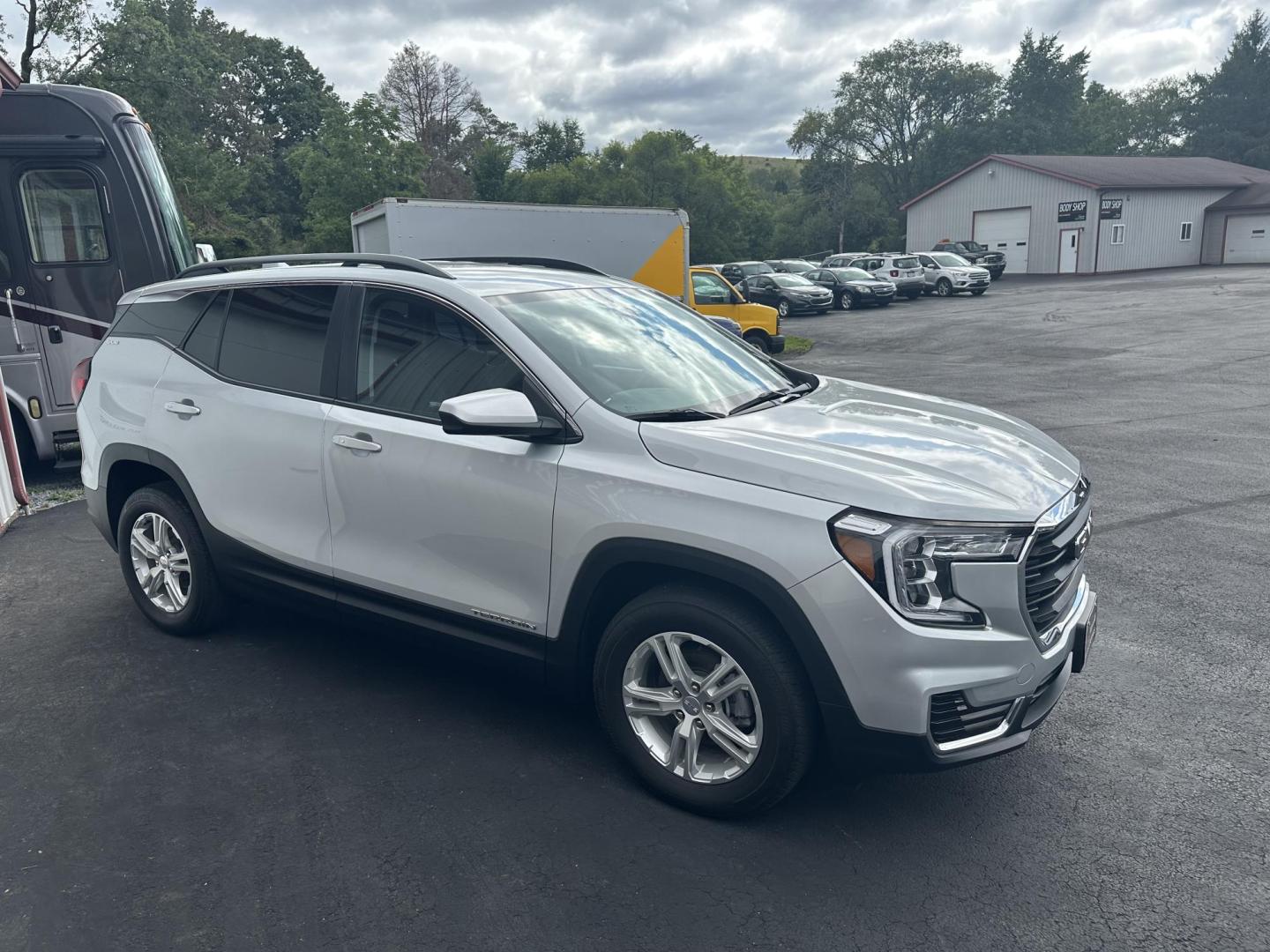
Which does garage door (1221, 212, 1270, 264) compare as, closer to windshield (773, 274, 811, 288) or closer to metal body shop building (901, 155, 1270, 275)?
metal body shop building (901, 155, 1270, 275)

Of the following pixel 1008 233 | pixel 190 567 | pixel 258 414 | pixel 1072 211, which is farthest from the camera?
pixel 1008 233

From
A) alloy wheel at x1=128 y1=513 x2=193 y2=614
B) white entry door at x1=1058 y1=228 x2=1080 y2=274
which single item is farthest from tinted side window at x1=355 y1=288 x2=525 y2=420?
white entry door at x1=1058 y1=228 x2=1080 y2=274

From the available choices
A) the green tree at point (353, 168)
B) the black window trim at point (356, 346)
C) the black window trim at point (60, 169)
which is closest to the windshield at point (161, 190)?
the black window trim at point (60, 169)

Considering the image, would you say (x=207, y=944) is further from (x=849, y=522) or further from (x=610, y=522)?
(x=849, y=522)

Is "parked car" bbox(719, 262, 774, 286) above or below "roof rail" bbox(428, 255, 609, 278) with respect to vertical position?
below

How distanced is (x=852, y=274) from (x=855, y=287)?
0.93m

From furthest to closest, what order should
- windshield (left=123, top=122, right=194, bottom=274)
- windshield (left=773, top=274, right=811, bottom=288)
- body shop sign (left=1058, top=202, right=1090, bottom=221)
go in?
body shop sign (left=1058, top=202, right=1090, bottom=221) → windshield (left=773, top=274, right=811, bottom=288) → windshield (left=123, top=122, right=194, bottom=274)

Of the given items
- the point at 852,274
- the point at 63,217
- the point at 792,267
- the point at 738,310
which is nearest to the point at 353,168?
the point at 792,267

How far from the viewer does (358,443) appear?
3.96 meters

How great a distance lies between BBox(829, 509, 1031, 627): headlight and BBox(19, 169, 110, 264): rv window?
8.24 meters

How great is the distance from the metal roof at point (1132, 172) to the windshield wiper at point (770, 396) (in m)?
45.0

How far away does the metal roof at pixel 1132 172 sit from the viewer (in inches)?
1752

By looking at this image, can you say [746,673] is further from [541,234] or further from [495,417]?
[541,234]

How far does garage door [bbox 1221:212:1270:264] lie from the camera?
151ft
